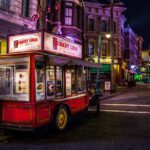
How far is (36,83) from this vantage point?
25.8 feet

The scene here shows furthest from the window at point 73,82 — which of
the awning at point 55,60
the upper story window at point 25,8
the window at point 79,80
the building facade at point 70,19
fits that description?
the building facade at point 70,19

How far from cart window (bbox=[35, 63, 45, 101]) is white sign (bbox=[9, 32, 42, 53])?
2.46ft

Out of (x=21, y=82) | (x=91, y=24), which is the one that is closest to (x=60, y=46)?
(x=21, y=82)

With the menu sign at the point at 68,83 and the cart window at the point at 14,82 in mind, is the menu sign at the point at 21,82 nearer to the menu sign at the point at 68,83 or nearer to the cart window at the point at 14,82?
the cart window at the point at 14,82

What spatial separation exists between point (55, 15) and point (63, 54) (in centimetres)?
1974

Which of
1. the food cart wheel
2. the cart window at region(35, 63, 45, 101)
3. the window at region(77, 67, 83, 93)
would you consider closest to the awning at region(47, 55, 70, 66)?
the cart window at region(35, 63, 45, 101)

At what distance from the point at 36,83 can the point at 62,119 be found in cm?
203

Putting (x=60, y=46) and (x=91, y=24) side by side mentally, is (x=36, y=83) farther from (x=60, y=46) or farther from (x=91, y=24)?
(x=91, y=24)

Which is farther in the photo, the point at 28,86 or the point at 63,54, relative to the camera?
the point at 63,54

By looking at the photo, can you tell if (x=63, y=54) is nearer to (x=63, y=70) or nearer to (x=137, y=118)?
(x=63, y=70)

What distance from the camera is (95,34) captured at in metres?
42.6

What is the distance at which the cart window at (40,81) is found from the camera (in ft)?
26.0

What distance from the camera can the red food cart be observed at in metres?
7.71

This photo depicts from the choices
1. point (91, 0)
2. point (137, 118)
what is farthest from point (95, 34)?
point (137, 118)
